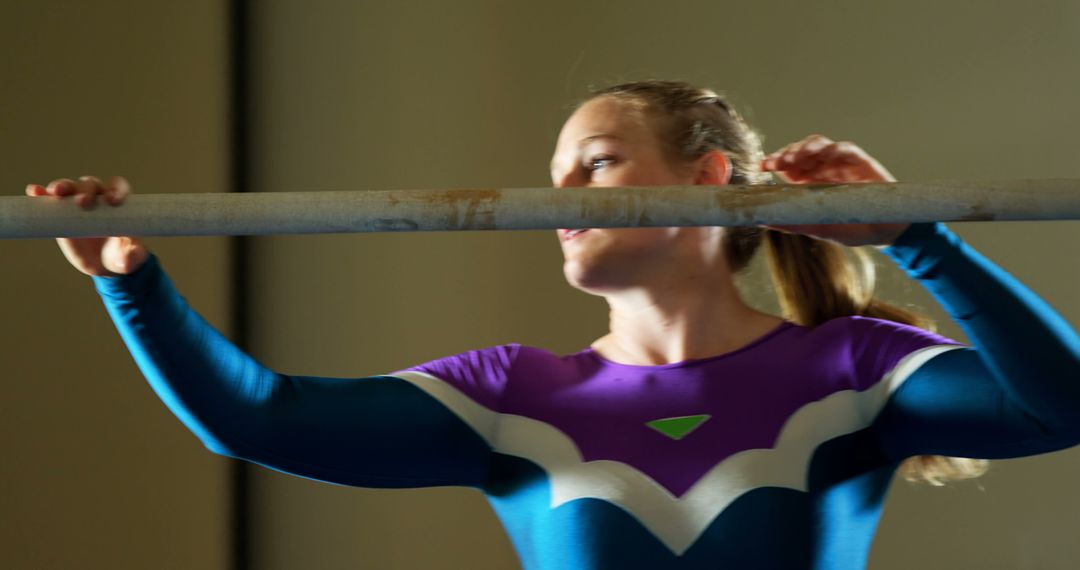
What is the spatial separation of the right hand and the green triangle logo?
46cm

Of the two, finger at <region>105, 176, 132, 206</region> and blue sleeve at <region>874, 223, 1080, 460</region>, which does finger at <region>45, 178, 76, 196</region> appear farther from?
blue sleeve at <region>874, 223, 1080, 460</region>

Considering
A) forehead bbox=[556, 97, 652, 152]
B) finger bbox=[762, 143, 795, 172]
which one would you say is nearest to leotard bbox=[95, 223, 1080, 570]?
finger bbox=[762, 143, 795, 172]

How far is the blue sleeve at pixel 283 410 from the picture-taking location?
98 centimetres

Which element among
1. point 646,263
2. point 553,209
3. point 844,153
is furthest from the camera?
point 646,263

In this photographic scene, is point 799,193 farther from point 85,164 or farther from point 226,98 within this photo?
point 226,98

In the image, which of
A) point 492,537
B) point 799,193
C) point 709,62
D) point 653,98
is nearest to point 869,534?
point 799,193

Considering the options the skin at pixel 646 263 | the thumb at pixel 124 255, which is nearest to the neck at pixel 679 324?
the skin at pixel 646 263

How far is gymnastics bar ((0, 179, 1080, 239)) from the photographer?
0.88 metres

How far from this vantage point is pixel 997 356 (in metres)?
0.96

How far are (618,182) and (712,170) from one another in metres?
0.14

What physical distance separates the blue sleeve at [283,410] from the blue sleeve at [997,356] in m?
0.42

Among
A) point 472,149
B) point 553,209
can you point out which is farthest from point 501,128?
point 553,209

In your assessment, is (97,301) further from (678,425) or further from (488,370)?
(678,425)

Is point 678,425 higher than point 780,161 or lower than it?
lower
